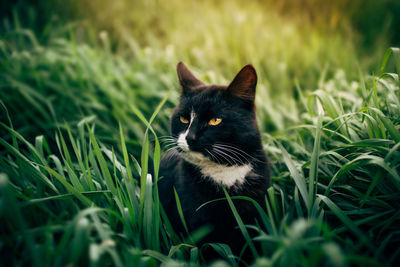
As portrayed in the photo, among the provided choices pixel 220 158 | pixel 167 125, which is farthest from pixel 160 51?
pixel 220 158

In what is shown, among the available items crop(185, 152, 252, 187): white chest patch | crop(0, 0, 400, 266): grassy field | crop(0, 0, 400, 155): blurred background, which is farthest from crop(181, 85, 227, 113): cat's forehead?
crop(0, 0, 400, 155): blurred background

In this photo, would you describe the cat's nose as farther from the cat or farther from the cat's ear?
the cat's ear

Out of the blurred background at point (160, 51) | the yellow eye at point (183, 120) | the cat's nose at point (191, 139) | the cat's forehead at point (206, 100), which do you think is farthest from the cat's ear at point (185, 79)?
the blurred background at point (160, 51)

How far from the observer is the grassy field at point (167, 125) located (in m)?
0.99

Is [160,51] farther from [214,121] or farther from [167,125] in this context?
[214,121]

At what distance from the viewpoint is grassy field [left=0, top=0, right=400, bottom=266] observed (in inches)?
39.2

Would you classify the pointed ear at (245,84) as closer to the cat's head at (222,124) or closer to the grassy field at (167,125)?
the cat's head at (222,124)

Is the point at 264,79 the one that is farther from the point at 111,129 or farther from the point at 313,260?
the point at 313,260

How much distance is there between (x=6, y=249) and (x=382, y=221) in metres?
1.55

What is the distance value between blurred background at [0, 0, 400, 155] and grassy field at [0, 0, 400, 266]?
0.8 inches

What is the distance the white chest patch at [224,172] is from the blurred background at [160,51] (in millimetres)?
797

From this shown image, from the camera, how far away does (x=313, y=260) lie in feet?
2.51

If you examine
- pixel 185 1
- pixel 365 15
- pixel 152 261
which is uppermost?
pixel 185 1

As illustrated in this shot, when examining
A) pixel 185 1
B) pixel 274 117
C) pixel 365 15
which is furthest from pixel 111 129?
pixel 365 15
